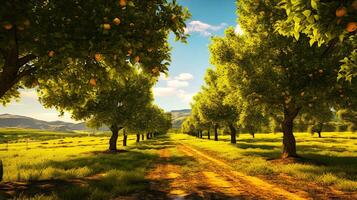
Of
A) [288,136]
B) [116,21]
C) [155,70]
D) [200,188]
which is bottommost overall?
[200,188]

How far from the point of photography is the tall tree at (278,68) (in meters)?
18.6

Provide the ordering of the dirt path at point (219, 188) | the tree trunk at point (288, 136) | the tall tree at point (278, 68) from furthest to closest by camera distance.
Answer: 1. the tree trunk at point (288, 136)
2. the tall tree at point (278, 68)
3. the dirt path at point (219, 188)

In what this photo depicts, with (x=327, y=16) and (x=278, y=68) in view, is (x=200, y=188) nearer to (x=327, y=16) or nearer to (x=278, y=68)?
(x=327, y=16)

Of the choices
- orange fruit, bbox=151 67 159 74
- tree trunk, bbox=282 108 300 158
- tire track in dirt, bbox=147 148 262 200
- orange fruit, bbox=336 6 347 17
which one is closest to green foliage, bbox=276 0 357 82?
orange fruit, bbox=336 6 347 17

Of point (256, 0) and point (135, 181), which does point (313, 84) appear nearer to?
point (256, 0)

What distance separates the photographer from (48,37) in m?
8.32

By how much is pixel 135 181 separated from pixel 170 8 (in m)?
9.27

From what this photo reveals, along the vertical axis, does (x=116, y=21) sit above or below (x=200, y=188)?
above

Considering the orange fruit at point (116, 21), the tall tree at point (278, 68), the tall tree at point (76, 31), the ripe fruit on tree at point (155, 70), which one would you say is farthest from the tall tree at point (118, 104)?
the orange fruit at point (116, 21)

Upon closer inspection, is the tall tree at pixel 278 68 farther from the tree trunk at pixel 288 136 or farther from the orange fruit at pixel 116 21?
the orange fruit at pixel 116 21

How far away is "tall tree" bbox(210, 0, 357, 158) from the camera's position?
61.0ft

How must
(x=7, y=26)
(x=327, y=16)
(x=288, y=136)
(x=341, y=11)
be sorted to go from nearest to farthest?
(x=341, y=11), (x=327, y=16), (x=7, y=26), (x=288, y=136)

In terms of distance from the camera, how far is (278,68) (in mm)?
20406

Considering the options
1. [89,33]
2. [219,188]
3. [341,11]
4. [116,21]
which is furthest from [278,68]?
[89,33]
